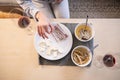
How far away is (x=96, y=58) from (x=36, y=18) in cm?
35

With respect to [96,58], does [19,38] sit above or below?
above

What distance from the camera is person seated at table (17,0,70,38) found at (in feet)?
3.02

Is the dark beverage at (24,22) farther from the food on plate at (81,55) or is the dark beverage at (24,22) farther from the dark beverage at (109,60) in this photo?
the dark beverage at (109,60)

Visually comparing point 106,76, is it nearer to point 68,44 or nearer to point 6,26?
point 68,44

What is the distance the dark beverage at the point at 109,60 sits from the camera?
3.20 ft

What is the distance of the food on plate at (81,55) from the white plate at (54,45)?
41mm

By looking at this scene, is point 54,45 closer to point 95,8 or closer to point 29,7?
point 29,7

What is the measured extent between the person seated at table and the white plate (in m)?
0.04

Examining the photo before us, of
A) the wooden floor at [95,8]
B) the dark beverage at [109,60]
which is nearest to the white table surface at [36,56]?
the dark beverage at [109,60]

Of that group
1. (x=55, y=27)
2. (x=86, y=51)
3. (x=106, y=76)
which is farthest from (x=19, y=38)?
(x=106, y=76)

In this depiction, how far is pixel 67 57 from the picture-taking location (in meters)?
0.98

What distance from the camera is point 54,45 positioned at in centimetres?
100

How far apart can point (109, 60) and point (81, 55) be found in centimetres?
14

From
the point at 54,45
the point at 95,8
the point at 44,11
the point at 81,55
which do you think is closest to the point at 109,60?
the point at 81,55
